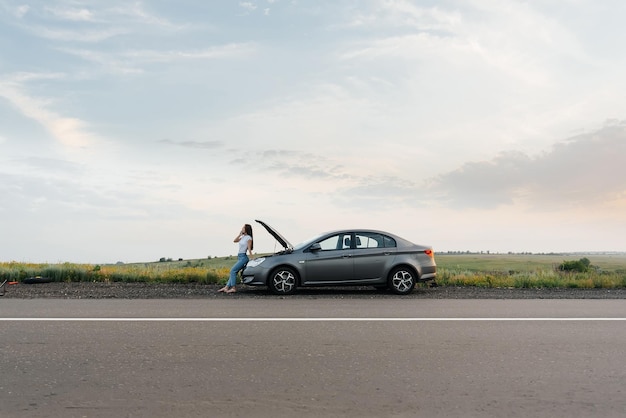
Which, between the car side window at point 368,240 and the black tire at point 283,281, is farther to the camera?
the car side window at point 368,240

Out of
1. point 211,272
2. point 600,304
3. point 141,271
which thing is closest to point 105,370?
point 600,304

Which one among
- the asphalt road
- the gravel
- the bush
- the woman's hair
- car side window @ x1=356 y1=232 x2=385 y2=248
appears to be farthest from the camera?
the bush

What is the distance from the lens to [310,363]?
732 centimetres

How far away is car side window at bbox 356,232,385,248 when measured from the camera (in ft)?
53.2

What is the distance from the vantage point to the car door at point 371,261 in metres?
15.9

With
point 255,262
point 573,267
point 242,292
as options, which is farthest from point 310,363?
point 573,267

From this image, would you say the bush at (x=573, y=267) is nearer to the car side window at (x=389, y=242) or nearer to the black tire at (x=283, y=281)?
the car side window at (x=389, y=242)

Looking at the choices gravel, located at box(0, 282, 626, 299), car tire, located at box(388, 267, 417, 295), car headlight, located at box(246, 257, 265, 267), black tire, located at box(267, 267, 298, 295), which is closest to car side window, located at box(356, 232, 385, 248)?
car tire, located at box(388, 267, 417, 295)

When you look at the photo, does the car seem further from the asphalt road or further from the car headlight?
the asphalt road

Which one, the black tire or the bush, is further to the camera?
the bush

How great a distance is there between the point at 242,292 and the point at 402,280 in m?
4.29

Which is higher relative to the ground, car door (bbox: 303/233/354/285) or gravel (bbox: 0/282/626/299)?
car door (bbox: 303/233/354/285)

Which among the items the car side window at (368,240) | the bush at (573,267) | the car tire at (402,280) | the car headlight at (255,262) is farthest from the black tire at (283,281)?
the bush at (573,267)

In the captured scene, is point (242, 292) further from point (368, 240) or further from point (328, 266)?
point (368, 240)
